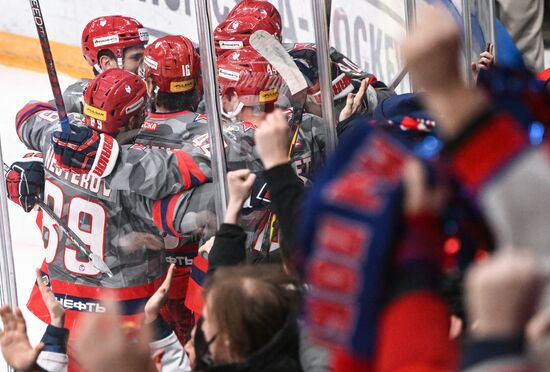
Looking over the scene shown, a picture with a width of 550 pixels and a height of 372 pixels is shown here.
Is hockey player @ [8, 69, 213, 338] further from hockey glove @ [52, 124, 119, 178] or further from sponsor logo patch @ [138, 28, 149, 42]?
sponsor logo patch @ [138, 28, 149, 42]

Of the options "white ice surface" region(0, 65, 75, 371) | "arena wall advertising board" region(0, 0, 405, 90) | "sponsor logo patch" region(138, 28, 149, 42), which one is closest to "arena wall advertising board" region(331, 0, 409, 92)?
"arena wall advertising board" region(0, 0, 405, 90)

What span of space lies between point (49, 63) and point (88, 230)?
15.8 inches

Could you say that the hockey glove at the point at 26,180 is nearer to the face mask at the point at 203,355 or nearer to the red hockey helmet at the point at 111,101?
the red hockey helmet at the point at 111,101

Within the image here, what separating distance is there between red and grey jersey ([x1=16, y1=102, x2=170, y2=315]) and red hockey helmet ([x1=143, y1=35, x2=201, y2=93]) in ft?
1.06

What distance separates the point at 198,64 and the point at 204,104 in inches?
5.1

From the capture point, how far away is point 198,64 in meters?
2.83

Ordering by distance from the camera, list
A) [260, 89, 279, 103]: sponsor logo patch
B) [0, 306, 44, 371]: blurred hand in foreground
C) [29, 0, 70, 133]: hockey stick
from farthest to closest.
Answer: [260, 89, 279, 103]: sponsor logo patch, [29, 0, 70, 133]: hockey stick, [0, 306, 44, 371]: blurred hand in foreground

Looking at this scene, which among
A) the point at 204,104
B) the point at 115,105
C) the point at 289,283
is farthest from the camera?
the point at 204,104

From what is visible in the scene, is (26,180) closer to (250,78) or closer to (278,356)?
(250,78)

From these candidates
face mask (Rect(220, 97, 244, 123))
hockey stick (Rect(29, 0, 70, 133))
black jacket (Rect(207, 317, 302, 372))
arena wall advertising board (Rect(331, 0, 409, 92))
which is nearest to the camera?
black jacket (Rect(207, 317, 302, 372))

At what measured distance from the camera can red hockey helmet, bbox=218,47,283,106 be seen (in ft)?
9.15

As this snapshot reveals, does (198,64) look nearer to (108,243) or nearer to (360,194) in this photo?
(108,243)

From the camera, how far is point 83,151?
8.22 feet

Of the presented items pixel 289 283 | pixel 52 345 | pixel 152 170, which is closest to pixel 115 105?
pixel 152 170
